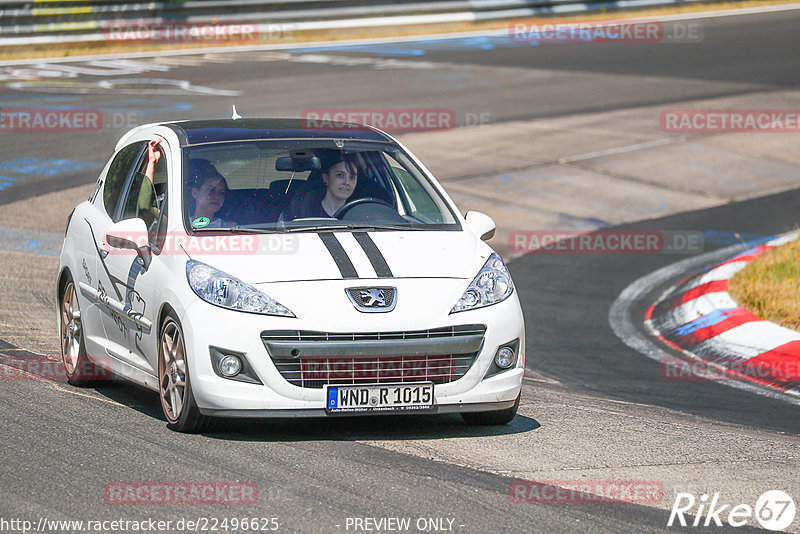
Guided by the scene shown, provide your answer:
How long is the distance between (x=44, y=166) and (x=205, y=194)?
31.2ft

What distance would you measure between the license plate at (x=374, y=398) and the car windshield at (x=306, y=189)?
43.1 inches

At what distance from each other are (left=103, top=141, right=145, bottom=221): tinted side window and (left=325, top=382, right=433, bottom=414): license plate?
2250 mm

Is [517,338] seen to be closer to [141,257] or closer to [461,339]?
[461,339]

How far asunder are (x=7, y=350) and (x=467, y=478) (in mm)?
3958

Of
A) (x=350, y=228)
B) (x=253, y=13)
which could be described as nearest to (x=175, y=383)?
(x=350, y=228)

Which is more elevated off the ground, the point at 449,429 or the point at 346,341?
the point at 346,341

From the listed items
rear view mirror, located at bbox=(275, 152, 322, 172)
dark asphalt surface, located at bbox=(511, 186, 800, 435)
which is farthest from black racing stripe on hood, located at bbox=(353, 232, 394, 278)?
dark asphalt surface, located at bbox=(511, 186, 800, 435)

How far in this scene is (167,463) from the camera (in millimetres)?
5848

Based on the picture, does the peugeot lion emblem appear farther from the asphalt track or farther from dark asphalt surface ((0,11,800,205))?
dark asphalt surface ((0,11,800,205))

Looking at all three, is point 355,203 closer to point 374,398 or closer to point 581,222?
point 374,398

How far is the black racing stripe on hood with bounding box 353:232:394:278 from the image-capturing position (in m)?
6.49

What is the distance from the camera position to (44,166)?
1598cm

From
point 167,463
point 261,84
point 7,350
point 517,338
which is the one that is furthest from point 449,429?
point 261,84

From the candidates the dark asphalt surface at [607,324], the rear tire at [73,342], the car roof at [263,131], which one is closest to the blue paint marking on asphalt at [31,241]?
A: the rear tire at [73,342]
